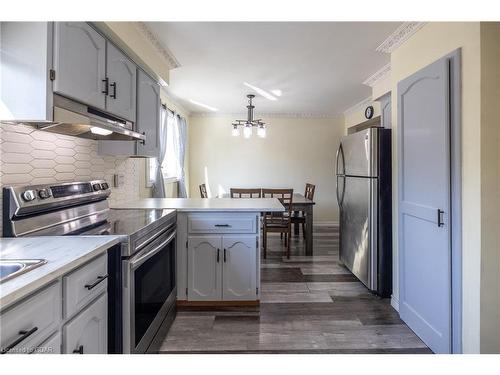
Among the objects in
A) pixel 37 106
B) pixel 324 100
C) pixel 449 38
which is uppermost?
pixel 324 100

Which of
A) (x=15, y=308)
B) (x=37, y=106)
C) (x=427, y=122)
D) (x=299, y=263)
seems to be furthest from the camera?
(x=299, y=263)

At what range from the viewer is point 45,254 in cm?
113

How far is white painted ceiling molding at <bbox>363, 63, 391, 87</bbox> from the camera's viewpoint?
338 cm

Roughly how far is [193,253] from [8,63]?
170cm

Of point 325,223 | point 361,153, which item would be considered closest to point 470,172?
point 361,153

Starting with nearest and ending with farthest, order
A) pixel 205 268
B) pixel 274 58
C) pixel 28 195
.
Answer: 1. pixel 28 195
2. pixel 205 268
3. pixel 274 58

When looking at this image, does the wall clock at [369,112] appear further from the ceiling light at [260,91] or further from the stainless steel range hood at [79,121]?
the stainless steel range hood at [79,121]

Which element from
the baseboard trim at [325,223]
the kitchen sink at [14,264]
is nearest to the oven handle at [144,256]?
the kitchen sink at [14,264]

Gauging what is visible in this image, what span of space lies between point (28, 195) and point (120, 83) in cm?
92

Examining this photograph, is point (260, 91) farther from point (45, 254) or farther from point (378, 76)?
point (45, 254)
